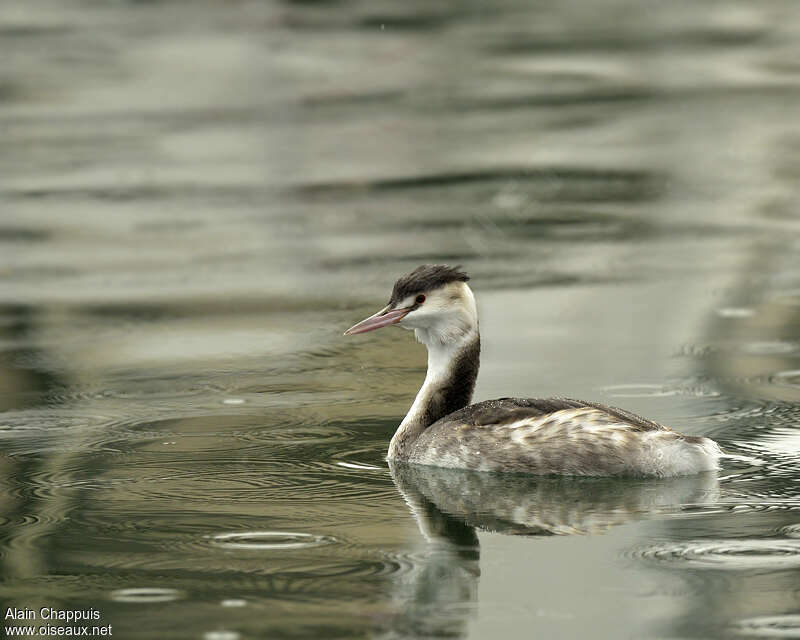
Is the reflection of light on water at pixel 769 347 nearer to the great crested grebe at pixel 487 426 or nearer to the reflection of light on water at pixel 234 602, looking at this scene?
the great crested grebe at pixel 487 426

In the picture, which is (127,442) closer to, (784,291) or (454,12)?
(784,291)

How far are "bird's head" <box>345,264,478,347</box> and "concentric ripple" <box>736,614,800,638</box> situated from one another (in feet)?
11.0

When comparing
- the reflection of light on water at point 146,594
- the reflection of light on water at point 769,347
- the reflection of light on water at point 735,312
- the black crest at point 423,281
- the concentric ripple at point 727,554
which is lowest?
the reflection of light on water at point 735,312

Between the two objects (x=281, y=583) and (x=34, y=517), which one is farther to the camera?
(x=34, y=517)

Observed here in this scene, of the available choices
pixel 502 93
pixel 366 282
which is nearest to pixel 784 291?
pixel 366 282

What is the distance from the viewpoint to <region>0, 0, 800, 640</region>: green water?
7605 mm

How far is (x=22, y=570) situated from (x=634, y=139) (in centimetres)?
1320

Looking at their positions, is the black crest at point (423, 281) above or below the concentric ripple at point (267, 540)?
above

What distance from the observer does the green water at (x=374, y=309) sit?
7.61m

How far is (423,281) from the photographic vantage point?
9859 mm

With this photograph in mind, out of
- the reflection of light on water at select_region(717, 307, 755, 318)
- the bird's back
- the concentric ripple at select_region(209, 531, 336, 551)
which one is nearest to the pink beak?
the bird's back

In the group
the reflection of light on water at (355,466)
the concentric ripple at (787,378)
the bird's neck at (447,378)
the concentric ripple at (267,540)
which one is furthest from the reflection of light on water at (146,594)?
the concentric ripple at (787,378)

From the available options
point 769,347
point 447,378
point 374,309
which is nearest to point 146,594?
point 447,378

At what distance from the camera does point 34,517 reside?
28.4 feet
